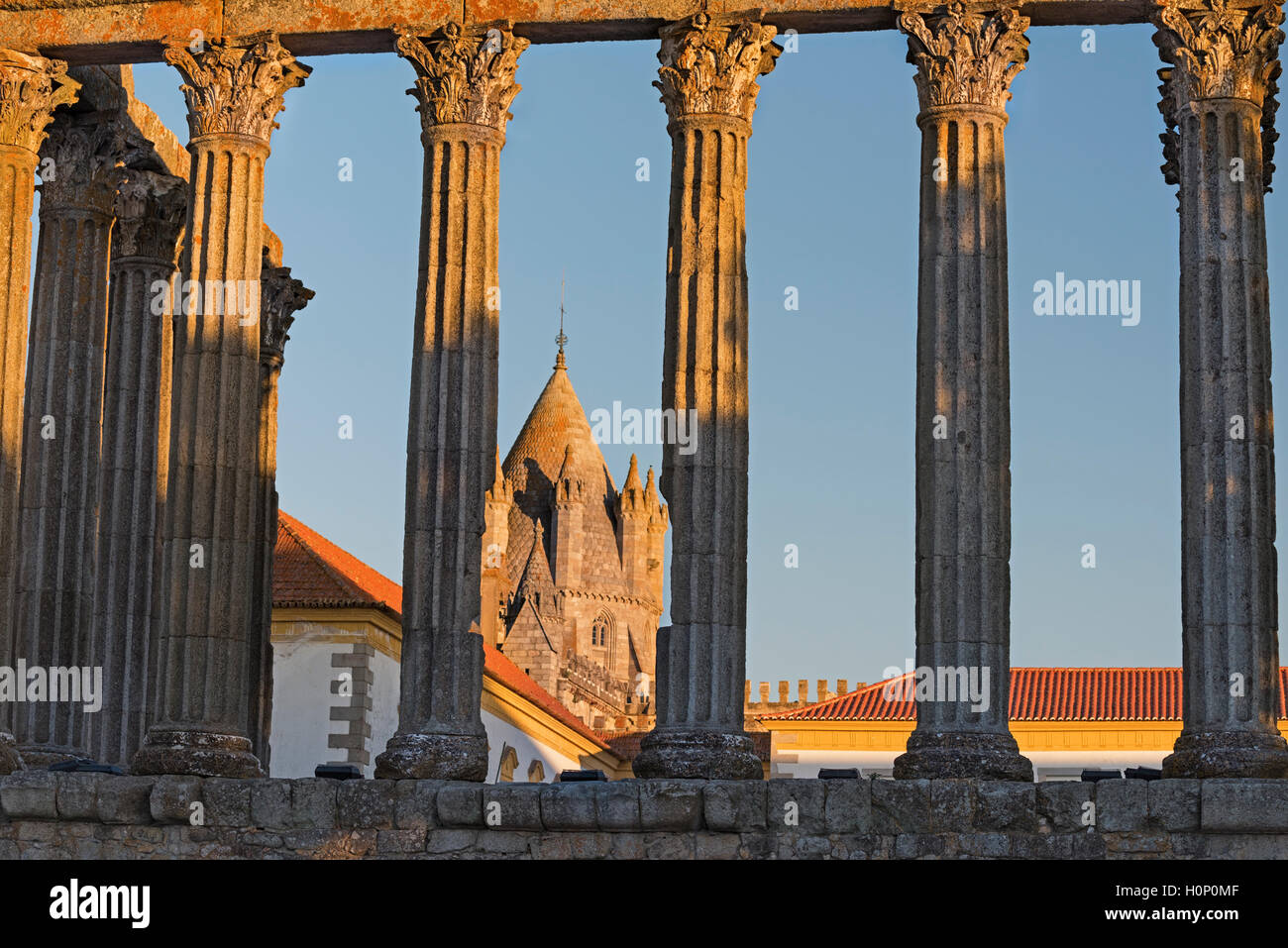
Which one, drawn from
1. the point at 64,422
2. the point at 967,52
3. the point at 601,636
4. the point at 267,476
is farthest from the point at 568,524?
the point at 967,52

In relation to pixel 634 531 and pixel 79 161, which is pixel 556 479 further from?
pixel 79 161

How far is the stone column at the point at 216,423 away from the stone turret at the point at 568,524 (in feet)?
277

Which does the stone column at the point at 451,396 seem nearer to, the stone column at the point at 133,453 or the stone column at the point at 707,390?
the stone column at the point at 707,390

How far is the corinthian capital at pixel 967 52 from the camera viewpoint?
27.4m

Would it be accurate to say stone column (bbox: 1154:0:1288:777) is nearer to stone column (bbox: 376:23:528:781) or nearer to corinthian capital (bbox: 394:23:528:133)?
corinthian capital (bbox: 394:23:528:133)

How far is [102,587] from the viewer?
3306cm

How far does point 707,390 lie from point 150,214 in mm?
10780

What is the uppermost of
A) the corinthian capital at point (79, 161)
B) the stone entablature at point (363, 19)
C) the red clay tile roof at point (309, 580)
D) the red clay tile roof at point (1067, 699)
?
the stone entablature at point (363, 19)

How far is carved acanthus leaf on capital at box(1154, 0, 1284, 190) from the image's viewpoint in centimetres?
2689

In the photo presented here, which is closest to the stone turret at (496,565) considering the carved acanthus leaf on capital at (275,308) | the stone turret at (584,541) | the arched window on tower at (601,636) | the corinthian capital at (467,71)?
the stone turret at (584,541)

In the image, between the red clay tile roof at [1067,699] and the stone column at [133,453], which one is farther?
the red clay tile roof at [1067,699]

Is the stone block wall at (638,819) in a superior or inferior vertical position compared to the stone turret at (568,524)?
inferior

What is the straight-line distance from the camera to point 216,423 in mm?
28203
